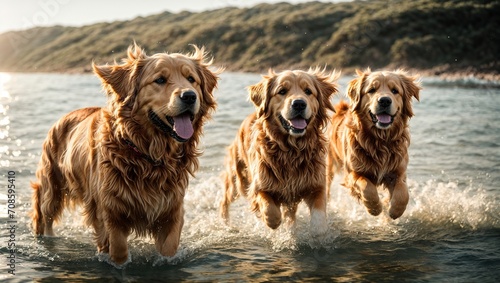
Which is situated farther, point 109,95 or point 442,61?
point 442,61

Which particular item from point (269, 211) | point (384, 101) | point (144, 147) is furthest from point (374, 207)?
point (144, 147)

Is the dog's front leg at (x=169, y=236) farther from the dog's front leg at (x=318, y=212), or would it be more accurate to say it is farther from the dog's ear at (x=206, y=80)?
the dog's front leg at (x=318, y=212)

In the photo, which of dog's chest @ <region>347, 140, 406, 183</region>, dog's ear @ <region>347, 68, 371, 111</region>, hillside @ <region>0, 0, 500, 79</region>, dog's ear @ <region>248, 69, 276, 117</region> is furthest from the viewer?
hillside @ <region>0, 0, 500, 79</region>

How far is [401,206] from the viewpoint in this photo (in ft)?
21.3

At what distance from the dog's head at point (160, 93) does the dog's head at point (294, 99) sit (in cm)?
126

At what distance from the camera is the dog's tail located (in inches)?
241

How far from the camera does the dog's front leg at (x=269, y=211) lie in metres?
6.07

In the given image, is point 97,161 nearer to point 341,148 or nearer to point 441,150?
point 341,148

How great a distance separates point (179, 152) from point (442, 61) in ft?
176

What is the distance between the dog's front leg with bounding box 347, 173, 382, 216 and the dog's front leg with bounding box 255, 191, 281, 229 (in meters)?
1.10

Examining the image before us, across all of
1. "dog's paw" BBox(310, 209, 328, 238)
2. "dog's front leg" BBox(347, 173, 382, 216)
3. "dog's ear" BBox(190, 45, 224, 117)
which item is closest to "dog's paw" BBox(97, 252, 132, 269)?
"dog's ear" BBox(190, 45, 224, 117)

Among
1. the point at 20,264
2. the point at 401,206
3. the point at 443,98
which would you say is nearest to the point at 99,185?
Answer: the point at 20,264

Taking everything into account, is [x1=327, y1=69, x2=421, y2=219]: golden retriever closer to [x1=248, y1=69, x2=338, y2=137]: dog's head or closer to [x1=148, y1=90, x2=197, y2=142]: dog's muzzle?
[x1=248, y1=69, x2=338, y2=137]: dog's head

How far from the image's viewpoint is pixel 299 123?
19.9 ft
